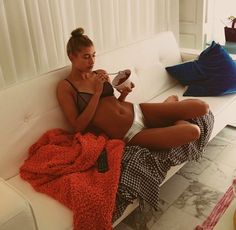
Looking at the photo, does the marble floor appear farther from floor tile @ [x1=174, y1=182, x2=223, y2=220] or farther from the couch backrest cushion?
the couch backrest cushion

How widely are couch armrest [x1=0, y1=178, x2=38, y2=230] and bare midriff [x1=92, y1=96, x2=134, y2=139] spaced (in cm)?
69

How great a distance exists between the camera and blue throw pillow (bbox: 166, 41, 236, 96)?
2369mm

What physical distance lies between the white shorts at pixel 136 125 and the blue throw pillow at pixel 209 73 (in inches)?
24.7

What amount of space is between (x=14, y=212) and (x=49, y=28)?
52.1 inches

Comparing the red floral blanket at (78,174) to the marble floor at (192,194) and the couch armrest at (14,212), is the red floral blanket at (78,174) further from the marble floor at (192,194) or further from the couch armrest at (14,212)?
the marble floor at (192,194)

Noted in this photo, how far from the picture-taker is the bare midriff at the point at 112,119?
5.80ft

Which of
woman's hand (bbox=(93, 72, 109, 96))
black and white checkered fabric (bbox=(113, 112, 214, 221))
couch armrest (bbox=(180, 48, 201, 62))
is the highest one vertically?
woman's hand (bbox=(93, 72, 109, 96))

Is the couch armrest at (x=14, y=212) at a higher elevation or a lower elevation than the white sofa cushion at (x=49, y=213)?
higher

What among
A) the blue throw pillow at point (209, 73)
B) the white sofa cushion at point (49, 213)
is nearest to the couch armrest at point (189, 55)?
the blue throw pillow at point (209, 73)

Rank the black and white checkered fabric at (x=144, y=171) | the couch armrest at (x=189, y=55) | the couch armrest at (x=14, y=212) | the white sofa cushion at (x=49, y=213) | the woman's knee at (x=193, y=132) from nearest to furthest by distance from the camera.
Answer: the couch armrest at (x=14, y=212)
the white sofa cushion at (x=49, y=213)
the black and white checkered fabric at (x=144, y=171)
the woman's knee at (x=193, y=132)
the couch armrest at (x=189, y=55)

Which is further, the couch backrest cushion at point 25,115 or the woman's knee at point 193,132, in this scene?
the woman's knee at point 193,132

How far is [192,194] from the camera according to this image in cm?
198

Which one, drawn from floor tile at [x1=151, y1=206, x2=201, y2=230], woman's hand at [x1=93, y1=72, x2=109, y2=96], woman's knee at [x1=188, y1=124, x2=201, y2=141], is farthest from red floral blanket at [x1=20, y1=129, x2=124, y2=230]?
floor tile at [x1=151, y1=206, x2=201, y2=230]

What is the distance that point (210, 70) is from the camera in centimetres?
244
